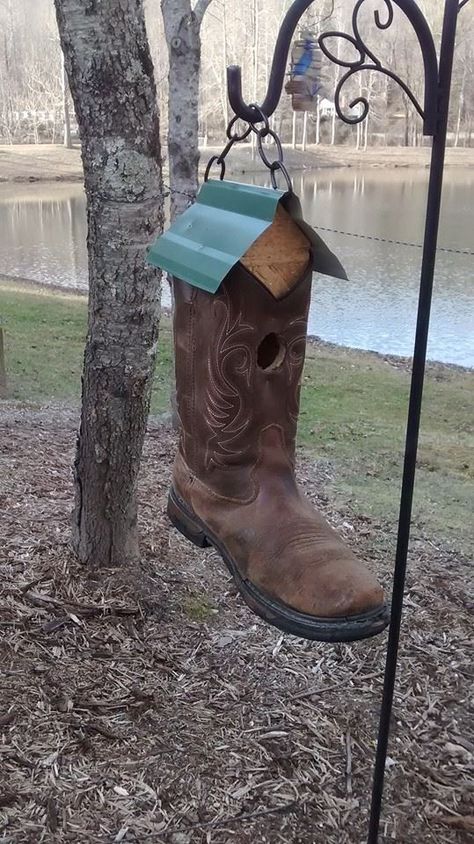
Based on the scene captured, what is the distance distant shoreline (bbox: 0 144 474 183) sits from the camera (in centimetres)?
2473

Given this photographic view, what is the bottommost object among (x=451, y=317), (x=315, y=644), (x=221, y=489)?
(x=451, y=317)

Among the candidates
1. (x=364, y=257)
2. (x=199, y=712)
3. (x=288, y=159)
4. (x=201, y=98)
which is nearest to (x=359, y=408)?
(x=199, y=712)

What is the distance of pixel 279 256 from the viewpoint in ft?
4.00

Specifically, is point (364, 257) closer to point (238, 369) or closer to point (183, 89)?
point (183, 89)

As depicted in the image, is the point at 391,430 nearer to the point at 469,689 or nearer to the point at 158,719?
the point at 469,689

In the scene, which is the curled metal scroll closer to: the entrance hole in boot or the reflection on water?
the entrance hole in boot

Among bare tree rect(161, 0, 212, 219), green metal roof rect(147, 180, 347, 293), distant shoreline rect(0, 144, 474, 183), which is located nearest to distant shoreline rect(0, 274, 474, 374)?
bare tree rect(161, 0, 212, 219)

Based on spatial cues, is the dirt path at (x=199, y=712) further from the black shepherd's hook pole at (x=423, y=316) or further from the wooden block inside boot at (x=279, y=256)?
the wooden block inside boot at (x=279, y=256)

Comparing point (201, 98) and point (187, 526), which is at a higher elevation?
point (201, 98)

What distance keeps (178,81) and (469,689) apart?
122 inches

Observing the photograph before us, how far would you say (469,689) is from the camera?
2227 millimetres

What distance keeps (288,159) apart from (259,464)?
27.6 meters

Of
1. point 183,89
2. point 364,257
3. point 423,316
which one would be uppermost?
point 183,89

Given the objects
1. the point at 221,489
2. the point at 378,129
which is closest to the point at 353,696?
the point at 221,489
